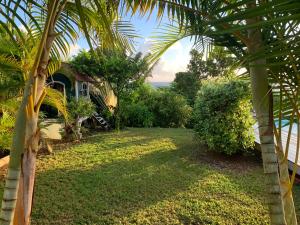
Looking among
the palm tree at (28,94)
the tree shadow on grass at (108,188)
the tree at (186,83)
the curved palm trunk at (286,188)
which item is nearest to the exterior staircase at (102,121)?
the tree shadow on grass at (108,188)

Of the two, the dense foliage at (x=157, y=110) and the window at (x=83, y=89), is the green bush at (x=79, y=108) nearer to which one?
the dense foliage at (x=157, y=110)

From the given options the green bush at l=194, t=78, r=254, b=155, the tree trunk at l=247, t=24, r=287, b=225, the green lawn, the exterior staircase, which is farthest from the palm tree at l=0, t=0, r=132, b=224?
the exterior staircase

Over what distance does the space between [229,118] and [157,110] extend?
362 inches

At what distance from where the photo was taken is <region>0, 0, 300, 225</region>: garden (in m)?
1.80

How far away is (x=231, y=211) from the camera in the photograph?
4.82 metres

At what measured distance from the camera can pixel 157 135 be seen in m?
11.7

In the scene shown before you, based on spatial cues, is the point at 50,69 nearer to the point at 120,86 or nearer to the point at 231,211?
the point at 231,211

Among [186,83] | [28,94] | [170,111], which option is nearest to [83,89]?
[170,111]

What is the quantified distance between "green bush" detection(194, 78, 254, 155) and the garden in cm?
3

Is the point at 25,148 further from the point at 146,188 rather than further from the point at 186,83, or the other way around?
the point at 186,83

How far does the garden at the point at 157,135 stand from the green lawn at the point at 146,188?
3 cm

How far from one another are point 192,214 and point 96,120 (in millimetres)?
10050

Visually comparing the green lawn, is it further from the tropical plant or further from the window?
the window

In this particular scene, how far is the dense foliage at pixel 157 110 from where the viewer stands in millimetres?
15670
